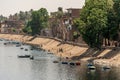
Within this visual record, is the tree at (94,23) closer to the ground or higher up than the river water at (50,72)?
higher up

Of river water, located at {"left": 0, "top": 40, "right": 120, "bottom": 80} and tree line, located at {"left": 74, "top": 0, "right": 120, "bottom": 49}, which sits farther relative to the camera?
tree line, located at {"left": 74, "top": 0, "right": 120, "bottom": 49}

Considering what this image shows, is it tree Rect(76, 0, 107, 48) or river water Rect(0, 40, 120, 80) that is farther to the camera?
tree Rect(76, 0, 107, 48)

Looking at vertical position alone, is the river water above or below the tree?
below

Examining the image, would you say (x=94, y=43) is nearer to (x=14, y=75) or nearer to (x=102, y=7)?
(x=102, y=7)

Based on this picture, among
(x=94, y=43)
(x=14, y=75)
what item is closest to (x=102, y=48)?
(x=94, y=43)

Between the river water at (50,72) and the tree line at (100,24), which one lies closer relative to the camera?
the river water at (50,72)

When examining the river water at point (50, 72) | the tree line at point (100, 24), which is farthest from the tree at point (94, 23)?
the river water at point (50, 72)

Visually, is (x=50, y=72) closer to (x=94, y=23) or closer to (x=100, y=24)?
(x=94, y=23)

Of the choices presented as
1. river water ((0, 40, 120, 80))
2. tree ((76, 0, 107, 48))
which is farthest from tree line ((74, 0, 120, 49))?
river water ((0, 40, 120, 80))

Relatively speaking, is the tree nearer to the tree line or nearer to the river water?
the tree line

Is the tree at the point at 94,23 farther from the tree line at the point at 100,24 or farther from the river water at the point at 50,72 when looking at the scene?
the river water at the point at 50,72

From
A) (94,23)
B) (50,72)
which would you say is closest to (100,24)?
(94,23)

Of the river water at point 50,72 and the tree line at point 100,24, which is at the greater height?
the tree line at point 100,24

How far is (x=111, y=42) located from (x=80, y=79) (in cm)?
6082
